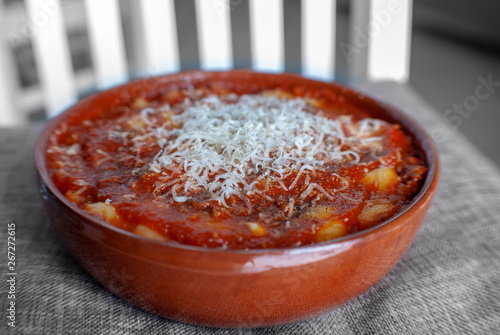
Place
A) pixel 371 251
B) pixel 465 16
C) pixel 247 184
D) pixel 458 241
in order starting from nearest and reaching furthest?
pixel 371 251
pixel 247 184
pixel 458 241
pixel 465 16

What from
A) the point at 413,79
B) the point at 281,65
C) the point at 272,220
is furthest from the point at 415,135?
the point at 413,79

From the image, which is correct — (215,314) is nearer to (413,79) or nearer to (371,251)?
(371,251)

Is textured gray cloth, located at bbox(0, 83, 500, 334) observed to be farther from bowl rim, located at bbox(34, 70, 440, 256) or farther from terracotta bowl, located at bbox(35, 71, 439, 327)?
bowl rim, located at bbox(34, 70, 440, 256)

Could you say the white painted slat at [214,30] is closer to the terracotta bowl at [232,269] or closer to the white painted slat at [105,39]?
the white painted slat at [105,39]

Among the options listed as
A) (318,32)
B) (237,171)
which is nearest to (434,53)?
(318,32)

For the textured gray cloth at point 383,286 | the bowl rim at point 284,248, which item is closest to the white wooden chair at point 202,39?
the bowl rim at point 284,248

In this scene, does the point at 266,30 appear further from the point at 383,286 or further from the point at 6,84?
the point at 383,286

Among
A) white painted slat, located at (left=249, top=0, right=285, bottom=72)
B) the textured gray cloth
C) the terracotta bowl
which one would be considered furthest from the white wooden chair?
the terracotta bowl
